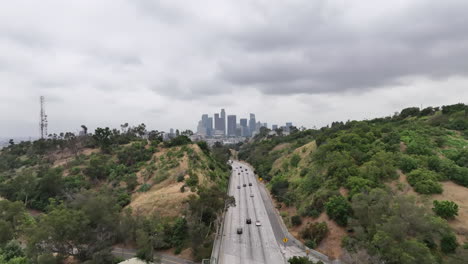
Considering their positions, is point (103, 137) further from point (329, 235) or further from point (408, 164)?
point (408, 164)

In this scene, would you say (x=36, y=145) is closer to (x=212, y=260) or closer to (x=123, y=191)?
(x=123, y=191)

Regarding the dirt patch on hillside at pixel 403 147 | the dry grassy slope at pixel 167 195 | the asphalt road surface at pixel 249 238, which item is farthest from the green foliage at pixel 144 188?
the dirt patch on hillside at pixel 403 147

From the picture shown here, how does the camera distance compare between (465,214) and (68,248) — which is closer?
(68,248)

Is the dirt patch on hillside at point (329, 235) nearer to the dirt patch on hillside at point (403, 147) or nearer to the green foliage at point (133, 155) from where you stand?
the dirt patch on hillside at point (403, 147)

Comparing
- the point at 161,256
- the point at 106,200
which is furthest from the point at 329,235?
the point at 106,200

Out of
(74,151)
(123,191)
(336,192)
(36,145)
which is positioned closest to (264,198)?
(336,192)

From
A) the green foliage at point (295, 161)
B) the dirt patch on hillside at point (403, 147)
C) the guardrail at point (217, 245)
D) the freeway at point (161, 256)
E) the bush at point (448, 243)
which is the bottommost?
the freeway at point (161, 256)

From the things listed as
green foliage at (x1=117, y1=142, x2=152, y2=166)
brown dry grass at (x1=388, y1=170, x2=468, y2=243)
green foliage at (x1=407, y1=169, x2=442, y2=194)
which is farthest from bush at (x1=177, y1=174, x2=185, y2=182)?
green foliage at (x1=407, y1=169, x2=442, y2=194)
